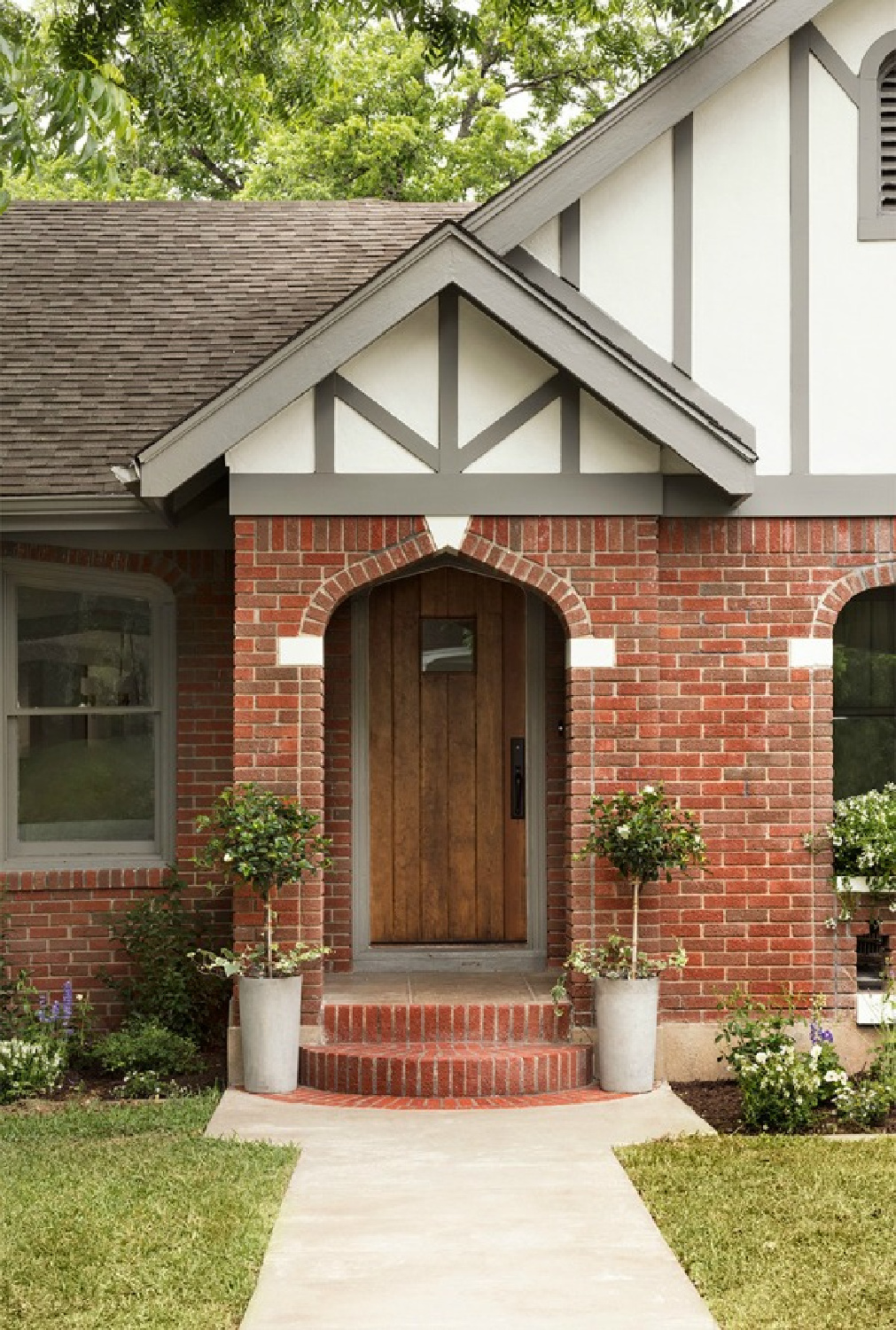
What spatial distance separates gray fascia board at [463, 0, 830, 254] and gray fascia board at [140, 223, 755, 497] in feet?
2.43

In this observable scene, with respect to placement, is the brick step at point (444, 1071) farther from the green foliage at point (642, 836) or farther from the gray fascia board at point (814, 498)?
the gray fascia board at point (814, 498)

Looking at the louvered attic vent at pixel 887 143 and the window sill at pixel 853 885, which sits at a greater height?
the louvered attic vent at pixel 887 143

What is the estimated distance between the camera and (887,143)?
9.52m

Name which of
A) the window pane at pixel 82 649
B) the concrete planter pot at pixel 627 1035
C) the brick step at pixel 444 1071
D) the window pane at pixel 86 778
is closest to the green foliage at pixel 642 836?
the concrete planter pot at pixel 627 1035

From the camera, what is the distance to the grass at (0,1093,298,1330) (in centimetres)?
536

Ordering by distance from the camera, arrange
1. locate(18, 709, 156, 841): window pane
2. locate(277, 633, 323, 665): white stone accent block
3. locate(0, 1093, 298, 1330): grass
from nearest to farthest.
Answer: locate(0, 1093, 298, 1330): grass → locate(277, 633, 323, 665): white stone accent block → locate(18, 709, 156, 841): window pane

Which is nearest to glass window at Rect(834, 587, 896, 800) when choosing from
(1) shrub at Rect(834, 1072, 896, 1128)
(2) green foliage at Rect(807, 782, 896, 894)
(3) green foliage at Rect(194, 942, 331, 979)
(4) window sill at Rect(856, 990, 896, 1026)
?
(2) green foliage at Rect(807, 782, 896, 894)

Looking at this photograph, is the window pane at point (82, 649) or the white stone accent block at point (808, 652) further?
the window pane at point (82, 649)

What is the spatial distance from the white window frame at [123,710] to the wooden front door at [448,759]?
4.29 ft

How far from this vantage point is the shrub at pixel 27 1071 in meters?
9.02

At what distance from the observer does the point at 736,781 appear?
368 inches

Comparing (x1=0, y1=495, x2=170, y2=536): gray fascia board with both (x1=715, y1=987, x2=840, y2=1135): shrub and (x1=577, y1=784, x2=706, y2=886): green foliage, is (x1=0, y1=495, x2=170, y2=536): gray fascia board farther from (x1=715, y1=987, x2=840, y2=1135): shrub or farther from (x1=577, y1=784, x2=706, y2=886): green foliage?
(x1=715, y1=987, x2=840, y2=1135): shrub

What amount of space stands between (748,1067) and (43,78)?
5794 millimetres

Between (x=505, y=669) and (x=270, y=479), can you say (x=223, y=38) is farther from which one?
(x=505, y=669)
